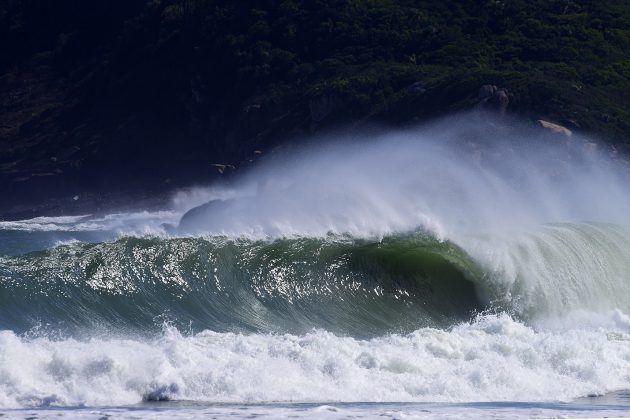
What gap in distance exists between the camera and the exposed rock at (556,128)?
51.0 m

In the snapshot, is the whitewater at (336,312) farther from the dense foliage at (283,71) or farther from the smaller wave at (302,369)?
the dense foliage at (283,71)

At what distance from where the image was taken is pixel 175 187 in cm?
6444

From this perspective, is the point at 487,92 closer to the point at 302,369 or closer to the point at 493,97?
the point at 493,97

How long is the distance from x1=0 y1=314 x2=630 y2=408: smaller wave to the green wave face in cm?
156

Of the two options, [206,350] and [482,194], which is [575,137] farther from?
[206,350]

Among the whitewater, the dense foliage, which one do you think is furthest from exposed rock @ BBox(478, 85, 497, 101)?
the whitewater

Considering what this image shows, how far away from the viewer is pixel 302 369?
631 inches

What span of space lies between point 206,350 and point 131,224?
3865 cm

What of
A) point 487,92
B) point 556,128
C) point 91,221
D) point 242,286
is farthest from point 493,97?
point 242,286

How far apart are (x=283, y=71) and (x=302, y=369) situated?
5293cm

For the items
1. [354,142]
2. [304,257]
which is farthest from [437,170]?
[354,142]

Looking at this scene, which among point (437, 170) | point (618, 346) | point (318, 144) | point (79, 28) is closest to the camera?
point (618, 346)

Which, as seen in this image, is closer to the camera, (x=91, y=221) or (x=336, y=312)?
(x=336, y=312)

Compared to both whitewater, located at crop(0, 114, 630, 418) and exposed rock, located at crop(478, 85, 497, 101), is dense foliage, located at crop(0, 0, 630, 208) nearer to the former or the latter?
exposed rock, located at crop(478, 85, 497, 101)
